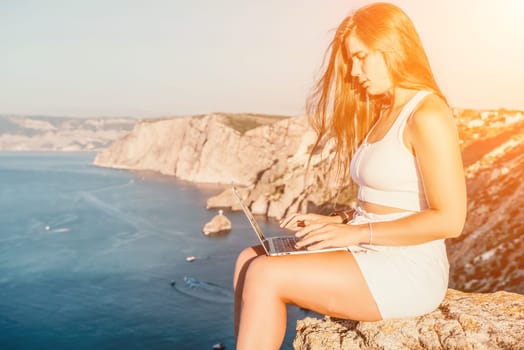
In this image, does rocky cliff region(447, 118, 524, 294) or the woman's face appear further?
rocky cliff region(447, 118, 524, 294)

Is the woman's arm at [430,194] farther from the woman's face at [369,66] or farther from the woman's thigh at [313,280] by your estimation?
the woman's face at [369,66]

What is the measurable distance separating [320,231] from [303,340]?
69.4 inches

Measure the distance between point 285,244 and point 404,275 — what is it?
901mm

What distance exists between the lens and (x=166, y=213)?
341 ft

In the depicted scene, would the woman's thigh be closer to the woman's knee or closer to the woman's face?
the woman's knee

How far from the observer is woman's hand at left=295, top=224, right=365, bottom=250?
Answer: 3086mm

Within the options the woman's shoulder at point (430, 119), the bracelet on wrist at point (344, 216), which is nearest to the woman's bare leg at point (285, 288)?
the woman's shoulder at point (430, 119)

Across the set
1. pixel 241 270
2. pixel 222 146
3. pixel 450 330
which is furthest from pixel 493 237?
pixel 222 146

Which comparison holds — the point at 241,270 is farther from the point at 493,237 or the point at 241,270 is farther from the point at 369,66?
the point at 493,237

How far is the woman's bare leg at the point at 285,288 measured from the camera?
9.66ft

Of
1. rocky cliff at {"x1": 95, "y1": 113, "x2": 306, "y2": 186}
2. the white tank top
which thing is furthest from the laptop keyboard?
rocky cliff at {"x1": 95, "y1": 113, "x2": 306, "y2": 186}

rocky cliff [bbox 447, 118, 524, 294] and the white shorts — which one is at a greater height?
the white shorts

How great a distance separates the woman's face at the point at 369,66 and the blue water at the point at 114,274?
43730mm

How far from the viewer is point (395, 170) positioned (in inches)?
125
